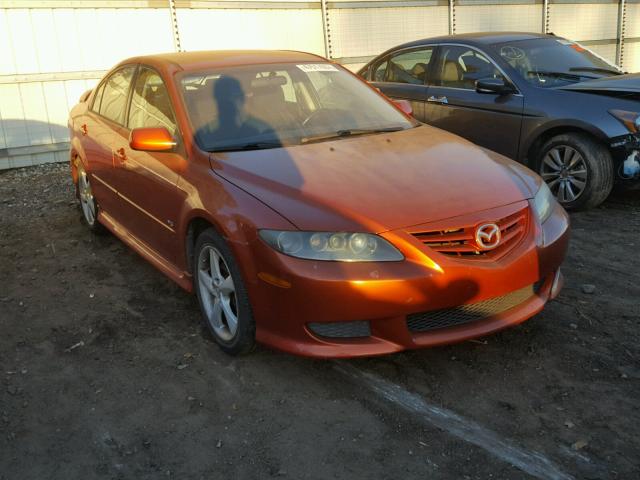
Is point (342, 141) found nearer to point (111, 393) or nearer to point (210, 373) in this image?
point (210, 373)

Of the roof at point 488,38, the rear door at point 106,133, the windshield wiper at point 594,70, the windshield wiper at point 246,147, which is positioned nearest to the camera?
the windshield wiper at point 246,147

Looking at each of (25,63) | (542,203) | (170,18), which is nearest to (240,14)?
(170,18)

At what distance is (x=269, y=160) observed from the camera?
3527 mm

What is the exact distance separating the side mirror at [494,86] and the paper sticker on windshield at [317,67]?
2.03m

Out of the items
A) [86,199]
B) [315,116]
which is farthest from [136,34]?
[315,116]

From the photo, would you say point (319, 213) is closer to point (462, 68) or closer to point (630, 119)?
point (630, 119)

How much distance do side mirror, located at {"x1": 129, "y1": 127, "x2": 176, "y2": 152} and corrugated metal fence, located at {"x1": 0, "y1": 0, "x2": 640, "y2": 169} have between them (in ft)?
19.2

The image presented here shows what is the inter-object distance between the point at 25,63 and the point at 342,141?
6.43m

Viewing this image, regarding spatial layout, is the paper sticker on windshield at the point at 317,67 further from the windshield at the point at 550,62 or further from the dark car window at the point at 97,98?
the windshield at the point at 550,62

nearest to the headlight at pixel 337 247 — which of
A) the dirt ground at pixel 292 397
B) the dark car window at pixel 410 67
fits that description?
the dirt ground at pixel 292 397

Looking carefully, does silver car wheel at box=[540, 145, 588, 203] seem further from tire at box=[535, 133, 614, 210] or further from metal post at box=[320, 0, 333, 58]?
metal post at box=[320, 0, 333, 58]

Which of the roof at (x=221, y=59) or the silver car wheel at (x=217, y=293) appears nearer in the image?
the silver car wheel at (x=217, y=293)

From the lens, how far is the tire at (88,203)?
545cm

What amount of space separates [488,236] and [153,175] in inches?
80.5
